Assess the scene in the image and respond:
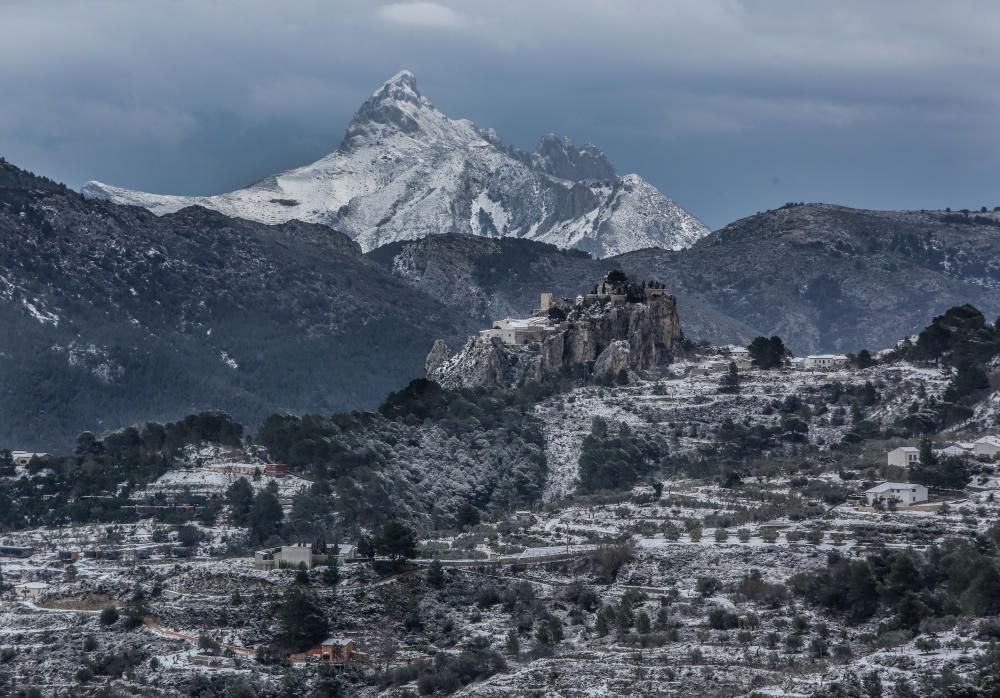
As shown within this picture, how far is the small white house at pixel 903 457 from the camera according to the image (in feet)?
420

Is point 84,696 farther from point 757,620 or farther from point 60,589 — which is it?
point 757,620

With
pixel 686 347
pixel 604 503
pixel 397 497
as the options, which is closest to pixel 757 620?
pixel 604 503

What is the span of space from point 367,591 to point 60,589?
1368cm

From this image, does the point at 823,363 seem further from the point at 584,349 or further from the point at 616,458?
the point at 616,458

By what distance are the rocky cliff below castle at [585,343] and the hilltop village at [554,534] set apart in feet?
0.94

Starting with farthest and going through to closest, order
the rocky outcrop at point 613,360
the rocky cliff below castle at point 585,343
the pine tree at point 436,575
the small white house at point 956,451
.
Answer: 1. the rocky cliff below castle at point 585,343
2. the rocky outcrop at point 613,360
3. the small white house at point 956,451
4. the pine tree at point 436,575

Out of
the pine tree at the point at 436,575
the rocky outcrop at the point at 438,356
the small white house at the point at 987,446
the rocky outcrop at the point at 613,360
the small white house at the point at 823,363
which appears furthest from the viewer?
the rocky outcrop at the point at 438,356

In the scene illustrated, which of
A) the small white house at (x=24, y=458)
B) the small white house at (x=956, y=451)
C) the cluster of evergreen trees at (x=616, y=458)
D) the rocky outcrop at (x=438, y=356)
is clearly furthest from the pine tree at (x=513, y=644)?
the rocky outcrop at (x=438, y=356)

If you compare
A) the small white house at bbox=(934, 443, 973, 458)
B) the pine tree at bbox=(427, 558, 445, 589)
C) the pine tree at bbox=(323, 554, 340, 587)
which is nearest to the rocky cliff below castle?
the small white house at bbox=(934, 443, 973, 458)

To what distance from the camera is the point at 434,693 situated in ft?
320

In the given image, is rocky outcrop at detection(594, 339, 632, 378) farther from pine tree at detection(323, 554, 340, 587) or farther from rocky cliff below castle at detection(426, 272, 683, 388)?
pine tree at detection(323, 554, 340, 587)

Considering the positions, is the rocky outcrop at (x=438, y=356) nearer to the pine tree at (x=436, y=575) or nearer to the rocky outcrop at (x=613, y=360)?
the rocky outcrop at (x=613, y=360)

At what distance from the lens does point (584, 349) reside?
169625mm

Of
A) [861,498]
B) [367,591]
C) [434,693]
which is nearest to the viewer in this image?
[434,693]
